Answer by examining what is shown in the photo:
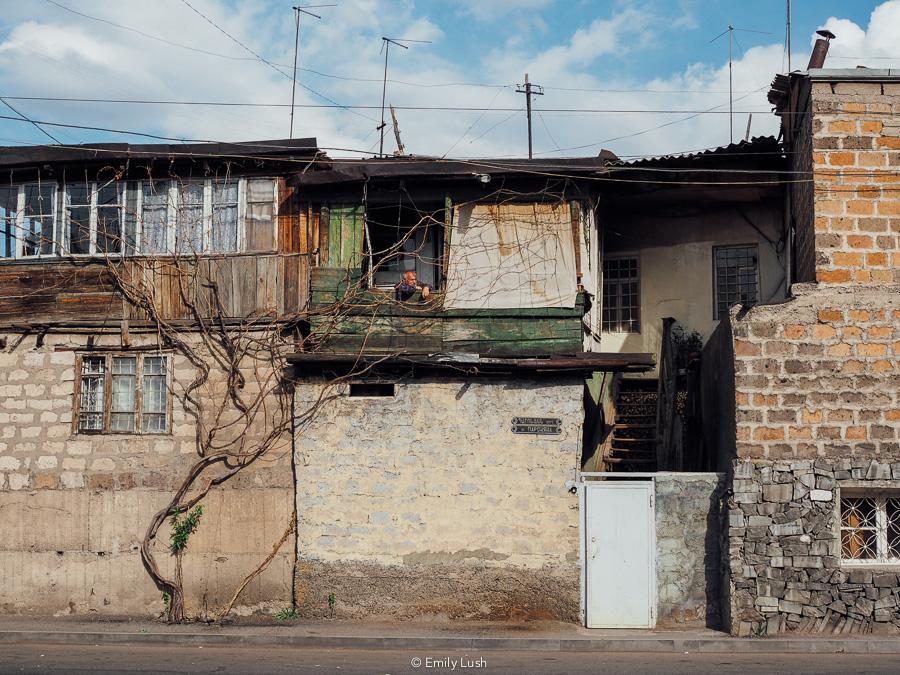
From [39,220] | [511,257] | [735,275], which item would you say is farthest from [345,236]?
[735,275]

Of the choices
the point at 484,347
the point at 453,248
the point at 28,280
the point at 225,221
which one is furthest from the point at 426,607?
the point at 28,280

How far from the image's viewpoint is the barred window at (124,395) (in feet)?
45.8

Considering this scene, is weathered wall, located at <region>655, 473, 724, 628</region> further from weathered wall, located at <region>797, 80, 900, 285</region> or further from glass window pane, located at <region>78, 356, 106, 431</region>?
glass window pane, located at <region>78, 356, 106, 431</region>

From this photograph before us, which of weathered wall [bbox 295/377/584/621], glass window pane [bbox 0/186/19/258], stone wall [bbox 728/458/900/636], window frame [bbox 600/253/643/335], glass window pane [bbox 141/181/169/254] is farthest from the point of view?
window frame [bbox 600/253/643/335]

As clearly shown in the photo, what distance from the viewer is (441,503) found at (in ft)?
43.3

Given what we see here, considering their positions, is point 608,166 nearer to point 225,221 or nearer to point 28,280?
point 225,221

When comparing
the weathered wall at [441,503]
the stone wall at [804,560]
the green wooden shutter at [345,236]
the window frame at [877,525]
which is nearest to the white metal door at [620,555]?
the weathered wall at [441,503]

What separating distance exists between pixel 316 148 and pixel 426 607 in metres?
6.62

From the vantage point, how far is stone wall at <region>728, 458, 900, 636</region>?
11.7 meters

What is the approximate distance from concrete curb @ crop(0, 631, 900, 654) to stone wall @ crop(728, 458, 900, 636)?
35 centimetres

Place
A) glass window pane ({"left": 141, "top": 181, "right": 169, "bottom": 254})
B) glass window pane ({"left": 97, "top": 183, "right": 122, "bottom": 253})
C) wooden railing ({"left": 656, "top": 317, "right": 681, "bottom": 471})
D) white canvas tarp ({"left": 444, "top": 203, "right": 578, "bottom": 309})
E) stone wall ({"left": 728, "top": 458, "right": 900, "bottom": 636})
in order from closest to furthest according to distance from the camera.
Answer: stone wall ({"left": 728, "top": 458, "right": 900, "bottom": 636}), white canvas tarp ({"left": 444, "top": 203, "right": 578, "bottom": 309}), glass window pane ({"left": 141, "top": 181, "right": 169, "bottom": 254}), glass window pane ({"left": 97, "top": 183, "right": 122, "bottom": 253}), wooden railing ({"left": 656, "top": 317, "right": 681, "bottom": 471})

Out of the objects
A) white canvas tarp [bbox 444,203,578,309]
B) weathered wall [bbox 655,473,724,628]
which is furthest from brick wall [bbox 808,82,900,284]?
white canvas tarp [bbox 444,203,578,309]

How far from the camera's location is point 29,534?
45.5ft

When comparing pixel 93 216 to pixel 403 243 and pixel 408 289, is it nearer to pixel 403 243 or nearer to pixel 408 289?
pixel 403 243
